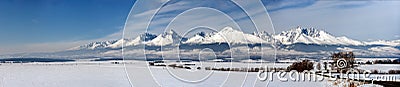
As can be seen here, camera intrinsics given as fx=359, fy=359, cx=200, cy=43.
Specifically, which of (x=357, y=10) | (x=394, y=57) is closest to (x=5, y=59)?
(x=357, y=10)

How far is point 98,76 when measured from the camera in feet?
8.99

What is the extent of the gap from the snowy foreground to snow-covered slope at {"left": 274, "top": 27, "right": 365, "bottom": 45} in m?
0.74

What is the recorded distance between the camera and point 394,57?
431cm

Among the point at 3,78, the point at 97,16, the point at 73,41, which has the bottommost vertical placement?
the point at 3,78

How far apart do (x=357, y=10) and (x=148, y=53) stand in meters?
2.99

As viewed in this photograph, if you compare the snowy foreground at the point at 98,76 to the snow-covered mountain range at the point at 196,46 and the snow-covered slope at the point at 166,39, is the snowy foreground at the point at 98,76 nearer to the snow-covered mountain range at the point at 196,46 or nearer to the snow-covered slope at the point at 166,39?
the snow-covered mountain range at the point at 196,46

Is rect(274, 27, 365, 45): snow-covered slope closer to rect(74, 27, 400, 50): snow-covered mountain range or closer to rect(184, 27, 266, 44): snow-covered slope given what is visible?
rect(74, 27, 400, 50): snow-covered mountain range

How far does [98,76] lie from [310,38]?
7.47 feet

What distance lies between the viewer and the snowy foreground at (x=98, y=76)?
2568 millimetres

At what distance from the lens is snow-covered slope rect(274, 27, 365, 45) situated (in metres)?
3.50

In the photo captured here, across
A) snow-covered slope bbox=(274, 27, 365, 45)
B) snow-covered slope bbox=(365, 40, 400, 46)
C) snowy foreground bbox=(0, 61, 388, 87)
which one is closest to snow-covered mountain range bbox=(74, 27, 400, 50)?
snow-covered slope bbox=(274, 27, 365, 45)

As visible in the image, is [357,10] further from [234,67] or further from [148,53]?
[148,53]

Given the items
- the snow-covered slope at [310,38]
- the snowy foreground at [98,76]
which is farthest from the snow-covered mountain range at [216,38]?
the snowy foreground at [98,76]

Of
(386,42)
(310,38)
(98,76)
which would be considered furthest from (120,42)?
(386,42)
